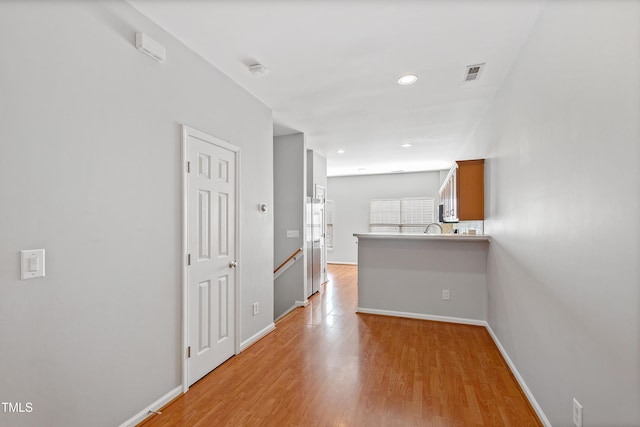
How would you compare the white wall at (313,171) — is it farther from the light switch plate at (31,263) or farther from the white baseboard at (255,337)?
the light switch plate at (31,263)

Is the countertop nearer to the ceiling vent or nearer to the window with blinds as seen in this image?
the ceiling vent

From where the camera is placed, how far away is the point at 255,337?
3.34 meters

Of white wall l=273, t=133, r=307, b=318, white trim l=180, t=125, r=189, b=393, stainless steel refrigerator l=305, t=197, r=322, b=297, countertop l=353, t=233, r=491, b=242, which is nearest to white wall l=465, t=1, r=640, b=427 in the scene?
countertop l=353, t=233, r=491, b=242

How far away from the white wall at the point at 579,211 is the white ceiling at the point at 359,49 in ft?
1.38

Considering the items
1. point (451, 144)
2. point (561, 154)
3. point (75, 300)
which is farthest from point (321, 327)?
point (451, 144)

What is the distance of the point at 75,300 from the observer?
5.31ft

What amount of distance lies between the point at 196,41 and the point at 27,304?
2.12 metres

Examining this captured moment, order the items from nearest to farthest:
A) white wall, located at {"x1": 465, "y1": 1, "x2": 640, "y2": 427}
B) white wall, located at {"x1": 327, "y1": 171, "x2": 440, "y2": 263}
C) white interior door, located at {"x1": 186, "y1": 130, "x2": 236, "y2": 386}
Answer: white wall, located at {"x1": 465, "y1": 1, "x2": 640, "y2": 427}, white interior door, located at {"x1": 186, "y1": 130, "x2": 236, "y2": 386}, white wall, located at {"x1": 327, "y1": 171, "x2": 440, "y2": 263}

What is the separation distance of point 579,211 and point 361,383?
2014mm

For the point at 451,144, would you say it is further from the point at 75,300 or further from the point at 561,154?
the point at 75,300

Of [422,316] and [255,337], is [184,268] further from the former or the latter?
[422,316]

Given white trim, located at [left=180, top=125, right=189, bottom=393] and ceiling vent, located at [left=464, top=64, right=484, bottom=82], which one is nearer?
white trim, located at [left=180, top=125, right=189, bottom=393]

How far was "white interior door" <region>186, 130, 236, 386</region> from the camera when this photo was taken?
2.45 m

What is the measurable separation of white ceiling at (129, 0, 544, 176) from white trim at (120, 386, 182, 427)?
2.78m
